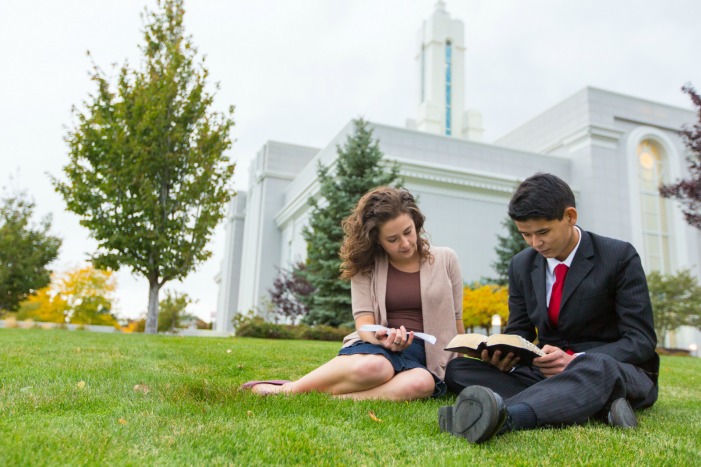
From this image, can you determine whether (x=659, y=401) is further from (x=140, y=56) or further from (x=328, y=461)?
(x=140, y=56)

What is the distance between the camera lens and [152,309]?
13.1m

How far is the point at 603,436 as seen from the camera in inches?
95.4

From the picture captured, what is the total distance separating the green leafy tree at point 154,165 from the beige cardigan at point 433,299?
31.7ft

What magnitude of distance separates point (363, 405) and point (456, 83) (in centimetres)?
4181

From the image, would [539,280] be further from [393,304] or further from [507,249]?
[507,249]

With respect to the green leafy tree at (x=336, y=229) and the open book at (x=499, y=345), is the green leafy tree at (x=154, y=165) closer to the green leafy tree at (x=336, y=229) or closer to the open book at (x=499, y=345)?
the green leafy tree at (x=336, y=229)

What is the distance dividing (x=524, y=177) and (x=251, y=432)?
21.3m

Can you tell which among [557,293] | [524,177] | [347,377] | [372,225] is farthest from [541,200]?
[524,177]

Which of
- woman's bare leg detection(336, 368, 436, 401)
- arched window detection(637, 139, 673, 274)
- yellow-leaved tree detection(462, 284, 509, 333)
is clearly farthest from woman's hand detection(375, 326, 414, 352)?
arched window detection(637, 139, 673, 274)

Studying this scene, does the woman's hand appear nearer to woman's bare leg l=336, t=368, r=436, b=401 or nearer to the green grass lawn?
woman's bare leg l=336, t=368, r=436, b=401

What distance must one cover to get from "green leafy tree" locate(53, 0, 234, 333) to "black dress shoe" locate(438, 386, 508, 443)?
11051 mm

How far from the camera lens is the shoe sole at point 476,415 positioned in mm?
2174

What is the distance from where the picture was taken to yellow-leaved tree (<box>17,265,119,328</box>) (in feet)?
69.9

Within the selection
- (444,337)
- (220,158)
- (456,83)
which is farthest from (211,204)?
(456,83)
